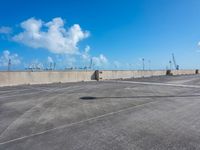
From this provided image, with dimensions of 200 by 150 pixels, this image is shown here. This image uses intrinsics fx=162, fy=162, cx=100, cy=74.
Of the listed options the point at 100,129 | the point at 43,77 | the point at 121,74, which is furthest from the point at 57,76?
the point at 100,129

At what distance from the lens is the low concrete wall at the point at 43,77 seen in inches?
681

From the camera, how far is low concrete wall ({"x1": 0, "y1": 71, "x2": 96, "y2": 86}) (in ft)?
56.8

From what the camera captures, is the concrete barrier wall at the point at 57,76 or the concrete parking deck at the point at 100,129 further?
the concrete barrier wall at the point at 57,76

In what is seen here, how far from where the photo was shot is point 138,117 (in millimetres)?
6043

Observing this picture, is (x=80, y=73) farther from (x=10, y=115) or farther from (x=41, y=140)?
(x=41, y=140)

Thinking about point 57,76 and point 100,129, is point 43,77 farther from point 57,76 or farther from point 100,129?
point 100,129

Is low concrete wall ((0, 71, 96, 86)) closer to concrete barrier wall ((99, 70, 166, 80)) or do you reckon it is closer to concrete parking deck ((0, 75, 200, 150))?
concrete barrier wall ((99, 70, 166, 80))

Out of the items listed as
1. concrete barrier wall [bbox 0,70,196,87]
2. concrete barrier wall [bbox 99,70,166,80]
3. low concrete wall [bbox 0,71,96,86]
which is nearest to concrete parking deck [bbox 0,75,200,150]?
low concrete wall [bbox 0,71,96,86]

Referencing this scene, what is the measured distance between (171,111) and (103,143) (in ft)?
13.5

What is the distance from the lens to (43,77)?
20203mm

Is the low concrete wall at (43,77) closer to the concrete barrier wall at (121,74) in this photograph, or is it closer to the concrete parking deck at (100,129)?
the concrete barrier wall at (121,74)

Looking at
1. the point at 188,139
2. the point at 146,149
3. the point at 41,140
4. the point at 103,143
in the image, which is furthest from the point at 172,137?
the point at 41,140

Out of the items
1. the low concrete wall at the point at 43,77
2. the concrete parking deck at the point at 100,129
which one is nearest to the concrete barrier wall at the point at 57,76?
the low concrete wall at the point at 43,77

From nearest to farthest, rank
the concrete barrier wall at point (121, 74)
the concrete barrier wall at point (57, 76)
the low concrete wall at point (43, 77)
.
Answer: the low concrete wall at point (43, 77), the concrete barrier wall at point (57, 76), the concrete barrier wall at point (121, 74)
